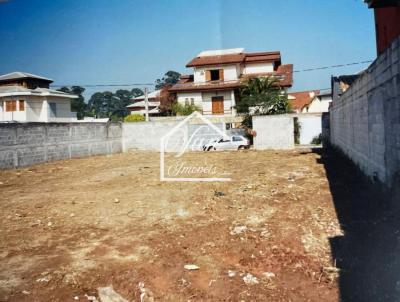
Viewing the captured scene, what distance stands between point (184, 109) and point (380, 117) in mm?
22277

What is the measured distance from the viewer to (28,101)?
92.5 ft

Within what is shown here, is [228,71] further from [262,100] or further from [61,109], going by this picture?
[61,109]

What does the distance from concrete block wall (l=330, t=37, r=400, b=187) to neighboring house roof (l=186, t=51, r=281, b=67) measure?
2111 centimetres

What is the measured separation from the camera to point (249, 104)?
74.1 ft

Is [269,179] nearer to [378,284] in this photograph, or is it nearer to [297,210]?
[297,210]

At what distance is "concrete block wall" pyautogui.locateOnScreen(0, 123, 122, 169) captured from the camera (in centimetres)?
1327

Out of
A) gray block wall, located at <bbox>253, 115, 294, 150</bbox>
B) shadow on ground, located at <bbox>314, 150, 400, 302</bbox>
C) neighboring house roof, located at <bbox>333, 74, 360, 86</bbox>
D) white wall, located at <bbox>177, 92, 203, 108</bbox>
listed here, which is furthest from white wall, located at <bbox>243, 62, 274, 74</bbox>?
shadow on ground, located at <bbox>314, 150, 400, 302</bbox>

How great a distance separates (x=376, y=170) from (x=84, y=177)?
27.7ft

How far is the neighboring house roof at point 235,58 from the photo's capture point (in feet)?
92.7

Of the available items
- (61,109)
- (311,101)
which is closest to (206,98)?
(311,101)

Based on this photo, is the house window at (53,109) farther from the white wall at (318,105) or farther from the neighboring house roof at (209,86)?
the white wall at (318,105)

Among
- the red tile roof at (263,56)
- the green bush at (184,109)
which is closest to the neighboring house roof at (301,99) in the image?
the red tile roof at (263,56)

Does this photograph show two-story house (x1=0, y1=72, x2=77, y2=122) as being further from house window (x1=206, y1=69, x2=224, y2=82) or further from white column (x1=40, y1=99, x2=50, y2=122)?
house window (x1=206, y1=69, x2=224, y2=82)

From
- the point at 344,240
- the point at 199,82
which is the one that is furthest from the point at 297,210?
the point at 199,82
